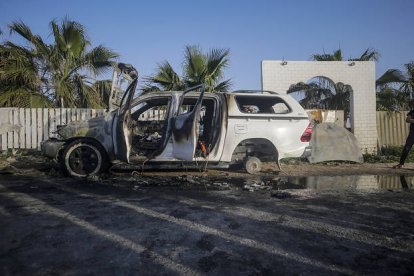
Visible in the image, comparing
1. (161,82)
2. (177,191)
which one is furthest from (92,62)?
(177,191)

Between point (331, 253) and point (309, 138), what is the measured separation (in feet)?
14.5

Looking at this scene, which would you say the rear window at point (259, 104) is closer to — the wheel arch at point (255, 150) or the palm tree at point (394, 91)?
the wheel arch at point (255, 150)

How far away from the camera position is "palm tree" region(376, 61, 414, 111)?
1354cm

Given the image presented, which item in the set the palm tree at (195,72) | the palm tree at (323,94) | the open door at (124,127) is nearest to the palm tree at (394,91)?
the palm tree at (323,94)

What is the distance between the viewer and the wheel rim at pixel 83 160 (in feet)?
20.5

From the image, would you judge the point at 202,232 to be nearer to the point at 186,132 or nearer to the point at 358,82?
the point at 186,132

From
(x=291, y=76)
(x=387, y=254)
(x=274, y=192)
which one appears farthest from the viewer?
(x=291, y=76)

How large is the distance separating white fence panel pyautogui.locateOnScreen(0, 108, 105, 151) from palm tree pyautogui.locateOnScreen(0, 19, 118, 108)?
657 millimetres

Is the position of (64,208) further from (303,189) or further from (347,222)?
(303,189)

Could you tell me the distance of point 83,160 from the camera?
20.7 feet

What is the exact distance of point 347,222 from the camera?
11.6ft

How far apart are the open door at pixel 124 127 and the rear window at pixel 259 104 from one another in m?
2.13

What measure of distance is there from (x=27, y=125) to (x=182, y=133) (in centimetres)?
696

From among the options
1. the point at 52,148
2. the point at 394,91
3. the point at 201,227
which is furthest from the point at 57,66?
the point at 394,91
